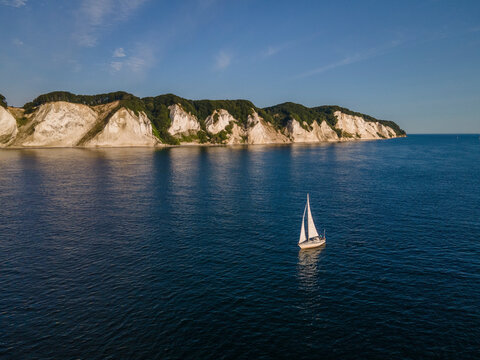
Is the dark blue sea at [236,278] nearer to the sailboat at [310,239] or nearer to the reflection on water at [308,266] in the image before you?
the reflection on water at [308,266]

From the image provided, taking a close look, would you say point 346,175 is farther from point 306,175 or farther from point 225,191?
point 225,191

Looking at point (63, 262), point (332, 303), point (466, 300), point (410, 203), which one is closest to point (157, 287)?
point (63, 262)

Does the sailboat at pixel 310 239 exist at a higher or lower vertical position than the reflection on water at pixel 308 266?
higher

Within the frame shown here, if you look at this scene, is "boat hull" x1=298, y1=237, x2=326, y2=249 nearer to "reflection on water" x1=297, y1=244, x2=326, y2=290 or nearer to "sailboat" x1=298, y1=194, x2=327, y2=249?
"sailboat" x1=298, y1=194, x2=327, y2=249

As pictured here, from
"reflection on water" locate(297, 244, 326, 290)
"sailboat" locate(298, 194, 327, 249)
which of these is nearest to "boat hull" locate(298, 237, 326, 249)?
"sailboat" locate(298, 194, 327, 249)

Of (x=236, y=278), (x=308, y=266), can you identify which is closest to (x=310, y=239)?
(x=308, y=266)

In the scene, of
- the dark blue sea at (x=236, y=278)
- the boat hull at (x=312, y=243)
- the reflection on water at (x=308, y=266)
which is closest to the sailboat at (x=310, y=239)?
the boat hull at (x=312, y=243)

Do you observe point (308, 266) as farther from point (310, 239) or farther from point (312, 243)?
point (310, 239)
